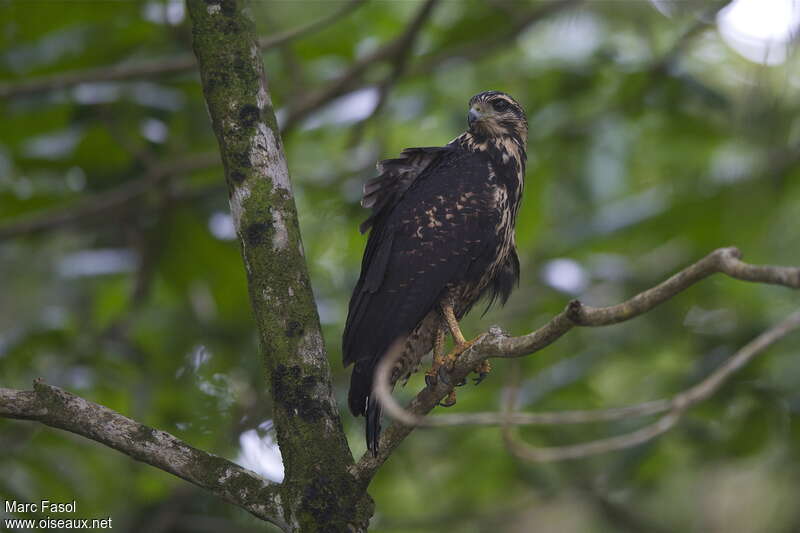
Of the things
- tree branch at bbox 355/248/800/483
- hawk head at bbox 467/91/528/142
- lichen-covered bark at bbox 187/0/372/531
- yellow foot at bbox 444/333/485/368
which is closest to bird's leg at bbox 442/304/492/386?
yellow foot at bbox 444/333/485/368

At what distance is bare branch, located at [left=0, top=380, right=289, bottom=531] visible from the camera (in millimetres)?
2572

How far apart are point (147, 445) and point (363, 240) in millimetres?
3870

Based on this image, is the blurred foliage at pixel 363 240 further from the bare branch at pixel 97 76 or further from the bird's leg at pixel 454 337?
the bird's leg at pixel 454 337

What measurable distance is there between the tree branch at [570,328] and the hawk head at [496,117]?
175cm

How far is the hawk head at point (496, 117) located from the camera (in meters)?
4.25

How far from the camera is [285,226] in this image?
2881mm

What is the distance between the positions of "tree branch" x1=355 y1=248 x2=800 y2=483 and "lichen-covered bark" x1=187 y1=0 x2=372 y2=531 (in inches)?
5.2

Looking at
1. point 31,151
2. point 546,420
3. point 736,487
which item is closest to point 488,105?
point 546,420

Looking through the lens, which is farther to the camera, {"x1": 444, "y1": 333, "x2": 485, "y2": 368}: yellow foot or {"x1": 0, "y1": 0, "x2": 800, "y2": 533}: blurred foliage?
{"x1": 0, "y1": 0, "x2": 800, "y2": 533}: blurred foliage

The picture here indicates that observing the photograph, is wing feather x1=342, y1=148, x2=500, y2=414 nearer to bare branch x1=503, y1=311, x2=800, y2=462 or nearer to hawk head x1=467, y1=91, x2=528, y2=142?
hawk head x1=467, y1=91, x2=528, y2=142

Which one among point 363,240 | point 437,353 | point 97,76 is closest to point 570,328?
point 437,353

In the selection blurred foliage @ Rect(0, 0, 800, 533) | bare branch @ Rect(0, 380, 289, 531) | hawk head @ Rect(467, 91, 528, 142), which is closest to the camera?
bare branch @ Rect(0, 380, 289, 531)

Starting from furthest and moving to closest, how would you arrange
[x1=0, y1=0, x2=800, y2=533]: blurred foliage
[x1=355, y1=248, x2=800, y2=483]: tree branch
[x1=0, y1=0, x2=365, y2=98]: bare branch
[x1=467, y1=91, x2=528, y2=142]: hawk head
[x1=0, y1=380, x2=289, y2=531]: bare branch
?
[x1=0, y1=0, x2=800, y2=533]: blurred foliage
[x1=0, y1=0, x2=365, y2=98]: bare branch
[x1=467, y1=91, x2=528, y2=142]: hawk head
[x1=0, y1=380, x2=289, y2=531]: bare branch
[x1=355, y1=248, x2=800, y2=483]: tree branch

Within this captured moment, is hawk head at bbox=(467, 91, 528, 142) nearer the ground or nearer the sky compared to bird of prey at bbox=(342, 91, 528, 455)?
nearer the sky
